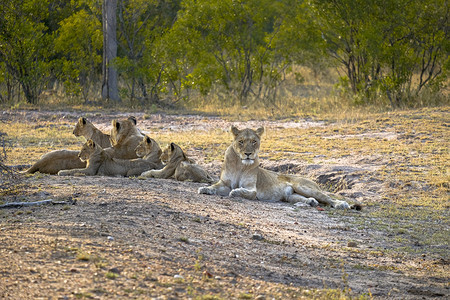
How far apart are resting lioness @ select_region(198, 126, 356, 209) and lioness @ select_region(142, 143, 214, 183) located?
36.6 inches

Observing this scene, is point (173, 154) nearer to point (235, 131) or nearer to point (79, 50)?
point (235, 131)

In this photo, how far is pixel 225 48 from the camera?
2202 cm

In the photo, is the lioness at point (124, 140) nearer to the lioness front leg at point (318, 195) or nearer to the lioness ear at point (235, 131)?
the lioness ear at point (235, 131)

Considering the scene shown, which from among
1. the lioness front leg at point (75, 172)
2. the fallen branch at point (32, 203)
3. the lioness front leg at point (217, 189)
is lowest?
the lioness front leg at point (217, 189)

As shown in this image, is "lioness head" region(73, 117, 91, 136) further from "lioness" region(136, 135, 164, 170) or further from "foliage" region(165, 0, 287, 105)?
"foliage" region(165, 0, 287, 105)

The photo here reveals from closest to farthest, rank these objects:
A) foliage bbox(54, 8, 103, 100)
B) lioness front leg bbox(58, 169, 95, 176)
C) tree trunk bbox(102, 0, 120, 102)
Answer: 1. lioness front leg bbox(58, 169, 95, 176)
2. tree trunk bbox(102, 0, 120, 102)
3. foliage bbox(54, 8, 103, 100)

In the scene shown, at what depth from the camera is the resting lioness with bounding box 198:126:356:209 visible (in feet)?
30.6

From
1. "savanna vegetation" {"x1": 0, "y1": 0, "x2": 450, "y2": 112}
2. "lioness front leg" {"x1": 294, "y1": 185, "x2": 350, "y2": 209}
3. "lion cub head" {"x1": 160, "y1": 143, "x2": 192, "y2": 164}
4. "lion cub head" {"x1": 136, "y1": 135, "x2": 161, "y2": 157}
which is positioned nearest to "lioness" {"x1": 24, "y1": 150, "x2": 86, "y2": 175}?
"lion cub head" {"x1": 136, "y1": 135, "x2": 161, "y2": 157}

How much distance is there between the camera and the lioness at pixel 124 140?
37.8 feet

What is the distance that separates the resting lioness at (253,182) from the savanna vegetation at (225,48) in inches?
376

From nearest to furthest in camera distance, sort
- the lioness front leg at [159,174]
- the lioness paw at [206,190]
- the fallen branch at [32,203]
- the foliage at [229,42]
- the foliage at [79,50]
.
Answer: the fallen branch at [32,203] → the lioness paw at [206,190] → the lioness front leg at [159,174] → the foliage at [229,42] → the foliage at [79,50]

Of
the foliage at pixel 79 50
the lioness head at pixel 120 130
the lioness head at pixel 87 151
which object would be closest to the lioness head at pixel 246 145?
the lioness head at pixel 87 151

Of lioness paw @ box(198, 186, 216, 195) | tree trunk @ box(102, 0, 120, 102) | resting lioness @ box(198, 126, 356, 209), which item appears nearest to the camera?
lioness paw @ box(198, 186, 216, 195)

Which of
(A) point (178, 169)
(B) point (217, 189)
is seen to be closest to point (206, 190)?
(B) point (217, 189)
